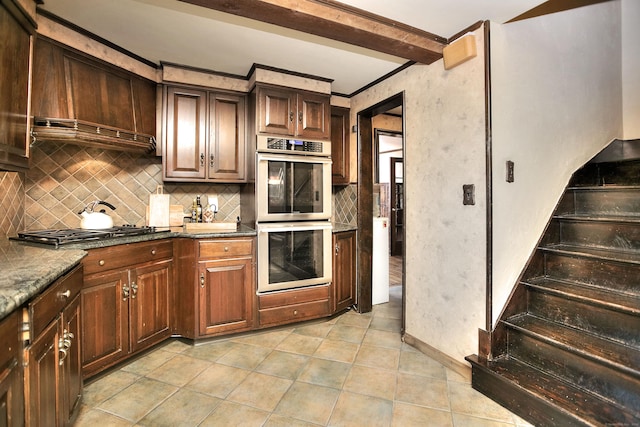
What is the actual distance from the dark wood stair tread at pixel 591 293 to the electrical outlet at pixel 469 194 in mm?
634

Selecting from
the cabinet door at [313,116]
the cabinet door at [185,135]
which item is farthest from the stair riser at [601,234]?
the cabinet door at [185,135]

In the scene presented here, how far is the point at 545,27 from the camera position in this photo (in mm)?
2137

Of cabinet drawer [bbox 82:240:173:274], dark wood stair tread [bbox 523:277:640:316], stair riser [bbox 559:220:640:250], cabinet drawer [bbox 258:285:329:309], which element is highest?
stair riser [bbox 559:220:640:250]

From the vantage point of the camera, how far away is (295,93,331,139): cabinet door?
2799mm

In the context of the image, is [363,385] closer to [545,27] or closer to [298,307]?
[298,307]

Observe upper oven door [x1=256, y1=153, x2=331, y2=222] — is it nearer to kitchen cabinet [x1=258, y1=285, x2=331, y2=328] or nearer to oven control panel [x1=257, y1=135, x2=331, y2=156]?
oven control panel [x1=257, y1=135, x2=331, y2=156]

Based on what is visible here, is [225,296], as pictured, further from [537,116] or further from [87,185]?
[537,116]

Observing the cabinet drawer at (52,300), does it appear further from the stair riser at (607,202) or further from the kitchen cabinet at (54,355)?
the stair riser at (607,202)

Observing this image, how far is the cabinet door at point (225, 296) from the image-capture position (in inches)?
95.1

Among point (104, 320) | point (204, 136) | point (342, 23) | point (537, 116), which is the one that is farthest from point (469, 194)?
point (104, 320)

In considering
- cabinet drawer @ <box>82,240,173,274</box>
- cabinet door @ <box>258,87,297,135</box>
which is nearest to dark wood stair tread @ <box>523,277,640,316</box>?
cabinet door @ <box>258,87,297,135</box>

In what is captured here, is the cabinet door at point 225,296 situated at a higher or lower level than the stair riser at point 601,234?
lower

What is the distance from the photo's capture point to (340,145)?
3.29 meters

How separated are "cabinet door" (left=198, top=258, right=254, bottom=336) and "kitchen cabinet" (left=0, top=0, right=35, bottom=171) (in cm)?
127
